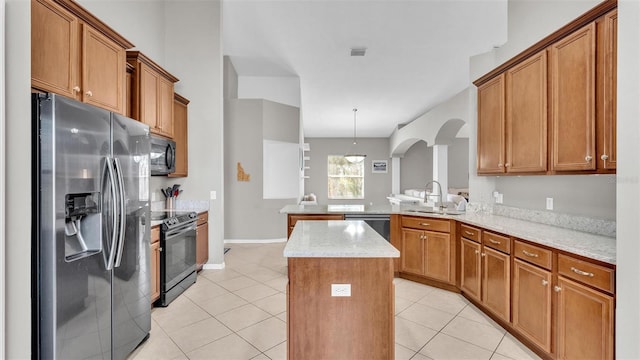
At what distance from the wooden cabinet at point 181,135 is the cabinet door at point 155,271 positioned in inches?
48.9

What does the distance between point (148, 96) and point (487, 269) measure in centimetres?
380

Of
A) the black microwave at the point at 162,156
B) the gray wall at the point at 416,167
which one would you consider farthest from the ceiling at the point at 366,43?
the gray wall at the point at 416,167

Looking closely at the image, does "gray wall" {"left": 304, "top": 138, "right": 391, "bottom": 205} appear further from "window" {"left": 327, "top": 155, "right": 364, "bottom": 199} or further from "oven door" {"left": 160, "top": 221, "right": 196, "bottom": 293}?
"oven door" {"left": 160, "top": 221, "right": 196, "bottom": 293}

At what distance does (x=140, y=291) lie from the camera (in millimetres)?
2158

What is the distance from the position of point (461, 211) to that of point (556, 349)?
185cm

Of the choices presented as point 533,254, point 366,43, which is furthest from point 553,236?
point 366,43

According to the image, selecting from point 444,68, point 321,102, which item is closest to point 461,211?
point 444,68

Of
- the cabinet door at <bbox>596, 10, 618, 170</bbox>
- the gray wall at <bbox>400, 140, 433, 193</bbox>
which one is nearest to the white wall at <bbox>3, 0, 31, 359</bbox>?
the cabinet door at <bbox>596, 10, 618, 170</bbox>

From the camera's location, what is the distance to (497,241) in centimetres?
250

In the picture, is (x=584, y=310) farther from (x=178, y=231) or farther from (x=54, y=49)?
(x=54, y=49)

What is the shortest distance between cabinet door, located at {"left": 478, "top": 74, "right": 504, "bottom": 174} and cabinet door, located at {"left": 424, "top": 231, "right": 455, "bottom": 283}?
0.87 metres

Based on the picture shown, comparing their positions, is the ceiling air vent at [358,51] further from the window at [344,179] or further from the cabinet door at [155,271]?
the window at [344,179]

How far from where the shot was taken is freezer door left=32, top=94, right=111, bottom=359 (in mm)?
1461

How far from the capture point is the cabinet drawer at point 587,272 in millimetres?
1568
